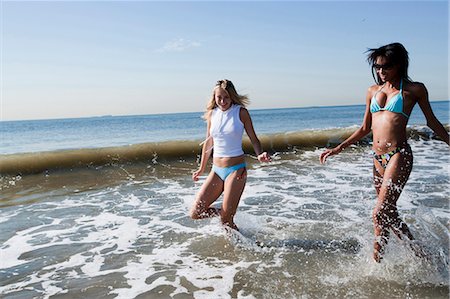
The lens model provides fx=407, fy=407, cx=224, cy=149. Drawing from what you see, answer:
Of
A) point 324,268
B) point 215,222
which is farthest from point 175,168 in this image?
point 324,268

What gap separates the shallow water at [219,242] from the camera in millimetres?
4461

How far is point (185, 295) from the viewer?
14.1ft

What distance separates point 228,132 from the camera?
18.1 ft

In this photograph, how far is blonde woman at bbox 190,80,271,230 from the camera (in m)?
5.52

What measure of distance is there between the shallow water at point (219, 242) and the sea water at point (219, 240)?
0.06 ft

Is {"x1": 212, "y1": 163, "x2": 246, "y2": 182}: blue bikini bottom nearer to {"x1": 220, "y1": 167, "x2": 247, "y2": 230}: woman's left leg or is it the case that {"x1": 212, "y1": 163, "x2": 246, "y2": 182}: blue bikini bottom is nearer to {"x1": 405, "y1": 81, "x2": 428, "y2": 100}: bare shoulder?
{"x1": 220, "y1": 167, "x2": 247, "y2": 230}: woman's left leg

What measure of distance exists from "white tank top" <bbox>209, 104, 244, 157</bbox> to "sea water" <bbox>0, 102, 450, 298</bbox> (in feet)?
4.03

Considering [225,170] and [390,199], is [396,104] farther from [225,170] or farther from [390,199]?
[225,170]

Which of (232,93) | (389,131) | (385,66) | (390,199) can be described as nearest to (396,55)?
(385,66)

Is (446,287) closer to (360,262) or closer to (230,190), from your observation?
(360,262)

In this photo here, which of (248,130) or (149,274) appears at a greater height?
(248,130)

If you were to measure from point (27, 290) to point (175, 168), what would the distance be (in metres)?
9.13

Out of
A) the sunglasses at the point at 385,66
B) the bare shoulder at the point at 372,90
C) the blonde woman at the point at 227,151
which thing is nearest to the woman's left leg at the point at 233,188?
the blonde woman at the point at 227,151

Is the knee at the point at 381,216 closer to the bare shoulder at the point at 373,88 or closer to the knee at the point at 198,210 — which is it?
the bare shoulder at the point at 373,88
